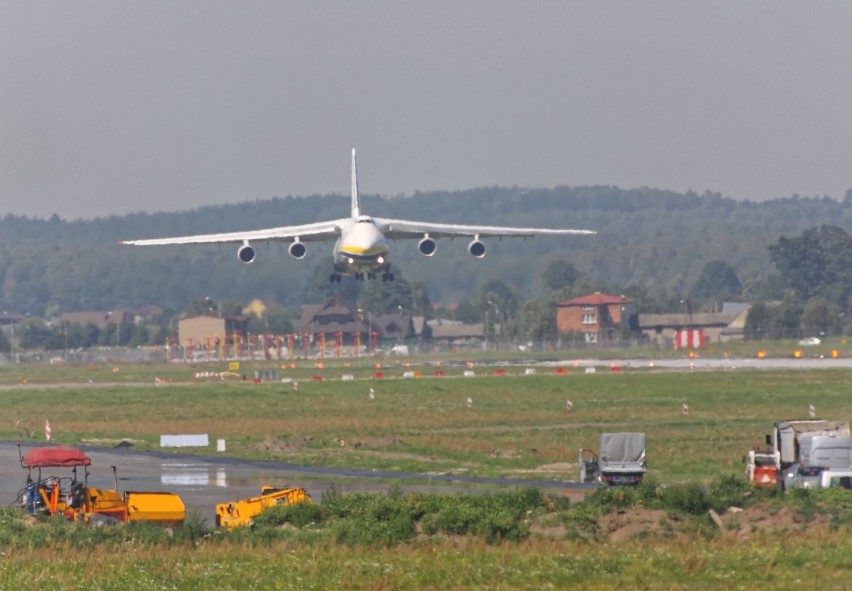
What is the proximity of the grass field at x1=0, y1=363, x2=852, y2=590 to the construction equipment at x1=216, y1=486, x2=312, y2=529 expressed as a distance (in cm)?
161

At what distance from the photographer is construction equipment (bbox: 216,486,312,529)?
21547mm

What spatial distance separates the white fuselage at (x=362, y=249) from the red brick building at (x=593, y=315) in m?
51.6

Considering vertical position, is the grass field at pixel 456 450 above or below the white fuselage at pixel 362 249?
below

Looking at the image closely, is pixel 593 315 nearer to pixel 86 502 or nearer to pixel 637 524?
pixel 637 524

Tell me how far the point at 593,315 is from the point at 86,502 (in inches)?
3632

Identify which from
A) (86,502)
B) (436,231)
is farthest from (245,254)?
(86,502)

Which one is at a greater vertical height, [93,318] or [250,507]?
[93,318]

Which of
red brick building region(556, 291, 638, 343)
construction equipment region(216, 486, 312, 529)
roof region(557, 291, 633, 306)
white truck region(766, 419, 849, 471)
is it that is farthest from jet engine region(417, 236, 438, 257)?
roof region(557, 291, 633, 306)

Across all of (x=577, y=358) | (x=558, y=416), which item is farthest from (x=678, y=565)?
(x=577, y=358)

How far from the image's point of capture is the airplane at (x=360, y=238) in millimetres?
58594

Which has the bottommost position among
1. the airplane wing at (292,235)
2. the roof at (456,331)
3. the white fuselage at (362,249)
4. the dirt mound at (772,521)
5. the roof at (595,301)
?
the dirt mound at (772,521)

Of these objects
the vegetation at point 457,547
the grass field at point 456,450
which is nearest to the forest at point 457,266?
the grass field at point 456,450

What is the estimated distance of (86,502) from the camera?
21.1 metres

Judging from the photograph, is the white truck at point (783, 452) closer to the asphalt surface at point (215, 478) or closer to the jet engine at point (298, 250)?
the asphalt surface at point (215, 478)
